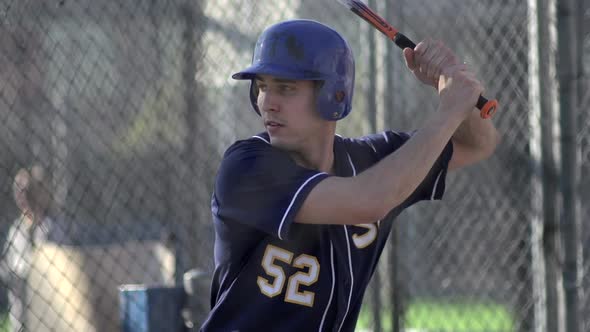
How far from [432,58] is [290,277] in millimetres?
851

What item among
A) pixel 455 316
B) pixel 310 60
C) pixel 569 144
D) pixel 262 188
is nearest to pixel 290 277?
pixel 262 188

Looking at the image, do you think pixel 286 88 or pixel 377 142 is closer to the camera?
pixel 286 88

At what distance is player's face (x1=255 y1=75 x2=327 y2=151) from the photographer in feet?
9.05

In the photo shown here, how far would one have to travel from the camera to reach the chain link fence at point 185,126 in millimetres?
4539

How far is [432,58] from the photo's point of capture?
2869mm

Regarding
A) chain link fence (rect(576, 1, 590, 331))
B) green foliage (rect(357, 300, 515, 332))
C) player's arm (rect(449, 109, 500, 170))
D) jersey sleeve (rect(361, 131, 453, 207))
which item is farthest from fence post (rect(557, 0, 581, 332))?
green foliage (rect(357, 300, 515, 332))

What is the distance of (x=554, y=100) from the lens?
4.37 metres

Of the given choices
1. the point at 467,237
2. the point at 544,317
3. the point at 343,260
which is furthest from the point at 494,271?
the point at 343,260

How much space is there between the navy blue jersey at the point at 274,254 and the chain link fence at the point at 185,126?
4.62 feet

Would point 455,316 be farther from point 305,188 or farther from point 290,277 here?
point 305,188

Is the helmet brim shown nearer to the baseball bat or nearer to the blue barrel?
the baseball bat

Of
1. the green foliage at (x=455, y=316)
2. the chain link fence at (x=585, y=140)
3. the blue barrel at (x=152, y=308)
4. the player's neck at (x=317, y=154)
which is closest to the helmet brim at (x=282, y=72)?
the player's neck at (x=317, y=154)

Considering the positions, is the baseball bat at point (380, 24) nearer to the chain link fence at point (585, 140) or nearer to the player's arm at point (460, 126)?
the player's arm at point (460, 126)

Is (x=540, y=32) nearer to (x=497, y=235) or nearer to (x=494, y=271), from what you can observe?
(x=497, y=235)
